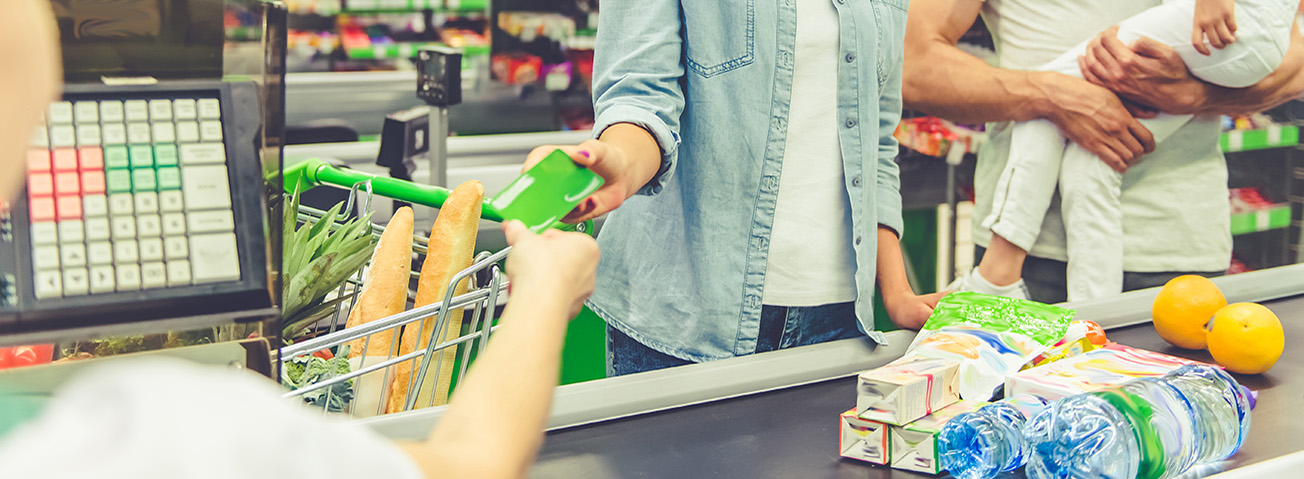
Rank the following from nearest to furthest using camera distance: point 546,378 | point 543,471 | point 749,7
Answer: point 546,378, point 543,471, point 749,7

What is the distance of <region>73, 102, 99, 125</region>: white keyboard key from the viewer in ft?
2.33

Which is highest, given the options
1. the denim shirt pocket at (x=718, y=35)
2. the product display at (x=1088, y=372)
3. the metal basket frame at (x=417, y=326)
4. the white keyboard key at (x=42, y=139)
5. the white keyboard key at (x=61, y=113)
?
the denim shirt pocket at (x=718, y=35)

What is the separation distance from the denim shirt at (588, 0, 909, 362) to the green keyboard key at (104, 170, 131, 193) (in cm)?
69

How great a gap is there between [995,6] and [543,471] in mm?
1765

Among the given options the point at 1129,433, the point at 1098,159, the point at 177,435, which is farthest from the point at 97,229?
the point at 1098,159

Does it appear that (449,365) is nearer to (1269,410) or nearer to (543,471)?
(543,471)

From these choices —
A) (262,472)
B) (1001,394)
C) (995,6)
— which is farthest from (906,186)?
(262,472)

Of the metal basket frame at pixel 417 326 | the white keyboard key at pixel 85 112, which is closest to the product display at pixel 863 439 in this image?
the metal basket frame at pixel 417 326

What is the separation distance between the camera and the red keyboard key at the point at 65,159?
2.26 feet

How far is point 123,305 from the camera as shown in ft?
2.26

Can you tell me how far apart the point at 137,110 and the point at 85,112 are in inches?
1.3

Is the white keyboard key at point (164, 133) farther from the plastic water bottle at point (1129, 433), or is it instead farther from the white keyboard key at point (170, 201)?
the plastic water bottle at point (1129, 433)

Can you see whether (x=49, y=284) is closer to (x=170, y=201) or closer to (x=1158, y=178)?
(x=170, y=201)

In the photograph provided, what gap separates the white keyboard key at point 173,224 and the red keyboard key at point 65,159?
68 millimetres
